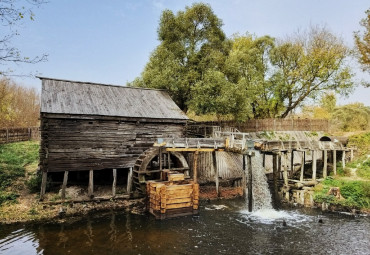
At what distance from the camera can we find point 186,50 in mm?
25344

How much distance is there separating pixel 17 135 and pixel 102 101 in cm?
2231

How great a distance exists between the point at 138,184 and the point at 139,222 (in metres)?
3.15

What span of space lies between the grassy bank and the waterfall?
2.90m

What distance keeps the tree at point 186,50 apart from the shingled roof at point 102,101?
12.5ft

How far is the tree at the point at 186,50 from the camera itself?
79.5 ft

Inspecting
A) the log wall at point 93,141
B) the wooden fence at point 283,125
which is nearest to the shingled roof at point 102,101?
the log wall at point 93,141

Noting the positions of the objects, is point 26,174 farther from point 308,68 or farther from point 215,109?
point 308,68

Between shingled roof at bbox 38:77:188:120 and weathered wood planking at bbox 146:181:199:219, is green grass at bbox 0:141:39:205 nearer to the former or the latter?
shingled roof at bbox 38:77:188:120

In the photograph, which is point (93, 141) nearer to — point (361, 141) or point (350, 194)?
point (350, 194)

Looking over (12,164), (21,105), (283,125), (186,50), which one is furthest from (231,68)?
(21,105)

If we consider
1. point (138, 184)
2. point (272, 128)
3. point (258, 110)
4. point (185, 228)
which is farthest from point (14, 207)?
point (258, 110)

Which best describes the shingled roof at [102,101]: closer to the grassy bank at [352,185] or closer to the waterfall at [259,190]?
the waterfall at [259,190]

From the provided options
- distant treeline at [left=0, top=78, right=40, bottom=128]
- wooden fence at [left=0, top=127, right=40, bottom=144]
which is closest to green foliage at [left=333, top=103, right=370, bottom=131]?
wooden fence at [left=0, top=127, right=40, bottom=144]

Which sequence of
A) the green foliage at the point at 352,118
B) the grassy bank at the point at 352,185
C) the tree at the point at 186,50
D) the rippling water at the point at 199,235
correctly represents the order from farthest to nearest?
the green foliage at the point at 352,118 < the tree at the point at 186,50 < the grassy bank at the point at 352,185 < the rippling water at the point at 199,235
